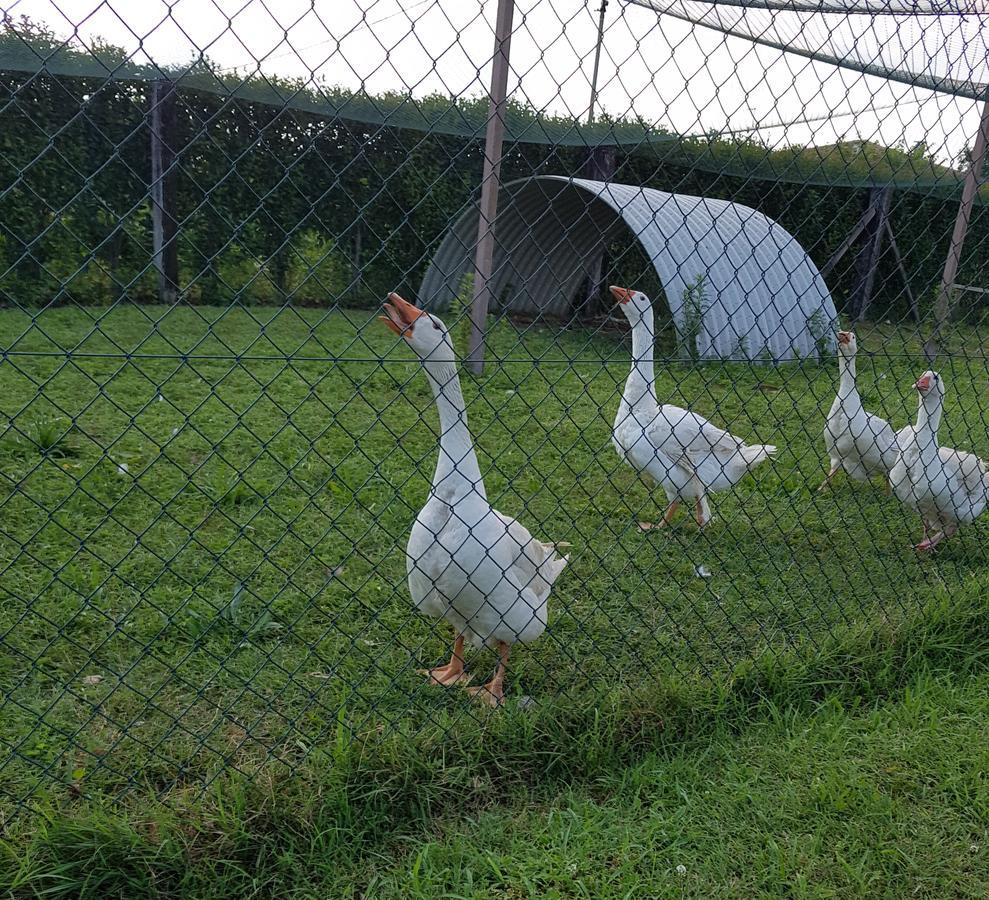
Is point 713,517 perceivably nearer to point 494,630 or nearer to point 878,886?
point 494,630

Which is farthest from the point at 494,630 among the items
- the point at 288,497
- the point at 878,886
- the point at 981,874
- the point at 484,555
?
the point at 288,497

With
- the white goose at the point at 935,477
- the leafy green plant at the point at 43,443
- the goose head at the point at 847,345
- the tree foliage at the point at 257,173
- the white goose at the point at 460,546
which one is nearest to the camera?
the white goose at the point at 460,546

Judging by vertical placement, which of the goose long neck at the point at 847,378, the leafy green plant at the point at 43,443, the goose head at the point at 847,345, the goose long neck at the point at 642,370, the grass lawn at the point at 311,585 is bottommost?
the leafy green plant at the point at 43,443

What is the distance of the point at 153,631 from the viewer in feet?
10.3

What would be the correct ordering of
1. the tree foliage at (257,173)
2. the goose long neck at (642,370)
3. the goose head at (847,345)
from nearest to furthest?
1. the goose long neck at (642,370)
2. the goose head at (847,345)
3. the tree foliage at (257,173)

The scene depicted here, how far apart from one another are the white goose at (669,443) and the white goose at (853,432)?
0.75 metres

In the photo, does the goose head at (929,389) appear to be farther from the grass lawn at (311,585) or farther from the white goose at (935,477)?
the grass lawn at (311,585)

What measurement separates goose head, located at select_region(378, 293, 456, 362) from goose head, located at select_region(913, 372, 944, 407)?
2.98 m

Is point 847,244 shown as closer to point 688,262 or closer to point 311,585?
point 311,585

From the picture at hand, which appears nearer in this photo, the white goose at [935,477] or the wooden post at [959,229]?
the wooden post at [959,229]

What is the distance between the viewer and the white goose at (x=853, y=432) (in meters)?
4.83

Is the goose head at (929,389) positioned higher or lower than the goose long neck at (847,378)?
higher

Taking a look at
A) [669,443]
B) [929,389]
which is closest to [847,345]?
[929,389]

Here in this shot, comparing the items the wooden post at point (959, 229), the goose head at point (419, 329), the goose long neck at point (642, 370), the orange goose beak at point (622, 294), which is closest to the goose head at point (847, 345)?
the wooden post at point (959, 229)
